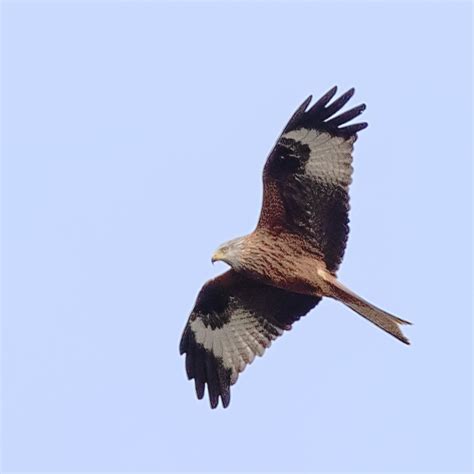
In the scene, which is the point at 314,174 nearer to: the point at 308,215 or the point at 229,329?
the point at 308,215

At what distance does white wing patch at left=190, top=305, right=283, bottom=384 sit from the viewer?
15523 millimetres

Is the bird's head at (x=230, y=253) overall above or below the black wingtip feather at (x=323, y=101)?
below

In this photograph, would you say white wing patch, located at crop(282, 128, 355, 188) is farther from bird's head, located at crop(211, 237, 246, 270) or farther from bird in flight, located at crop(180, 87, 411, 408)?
bird's head, located at crop(211, 237, 246, 270)

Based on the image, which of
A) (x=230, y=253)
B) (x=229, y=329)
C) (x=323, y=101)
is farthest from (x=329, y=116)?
(x=229, y=329)

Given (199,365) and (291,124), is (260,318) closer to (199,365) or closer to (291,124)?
(199,365)

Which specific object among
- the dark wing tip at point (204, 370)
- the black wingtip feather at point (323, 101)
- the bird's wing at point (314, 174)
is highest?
the black wingtip feather at point (323, 101)

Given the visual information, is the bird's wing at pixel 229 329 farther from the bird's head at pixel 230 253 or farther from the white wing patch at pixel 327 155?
the white wing patch at pixel 327 155

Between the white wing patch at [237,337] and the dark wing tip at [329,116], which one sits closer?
the dark wing tip at [329,116]

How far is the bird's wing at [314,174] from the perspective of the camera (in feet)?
46.6

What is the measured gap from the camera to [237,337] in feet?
51.1

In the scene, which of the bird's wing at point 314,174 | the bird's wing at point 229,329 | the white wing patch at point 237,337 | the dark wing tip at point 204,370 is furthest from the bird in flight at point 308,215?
the dark wing tip at point 204,370

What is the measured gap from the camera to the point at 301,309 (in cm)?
1537

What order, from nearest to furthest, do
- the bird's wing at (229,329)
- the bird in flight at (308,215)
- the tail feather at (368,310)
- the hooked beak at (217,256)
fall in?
the tail feather at (368,310), the bird in flight at (308,215), the hooked beak at (217,256), the bird's wing at (229,329)

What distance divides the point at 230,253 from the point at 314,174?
1.10m
